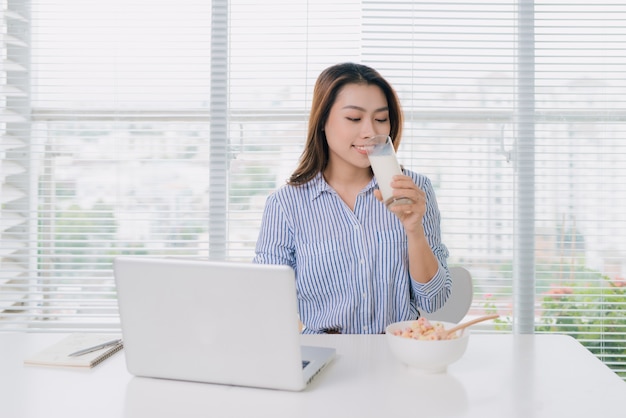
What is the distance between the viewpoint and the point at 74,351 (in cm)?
143

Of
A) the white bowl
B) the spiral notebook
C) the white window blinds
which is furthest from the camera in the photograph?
the white window blinds

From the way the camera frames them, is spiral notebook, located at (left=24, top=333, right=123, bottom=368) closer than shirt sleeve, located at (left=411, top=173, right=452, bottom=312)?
Yes

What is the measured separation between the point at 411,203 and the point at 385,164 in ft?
0.39

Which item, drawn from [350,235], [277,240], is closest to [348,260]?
[350,235]

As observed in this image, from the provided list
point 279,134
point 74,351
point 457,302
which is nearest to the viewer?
point 74,351

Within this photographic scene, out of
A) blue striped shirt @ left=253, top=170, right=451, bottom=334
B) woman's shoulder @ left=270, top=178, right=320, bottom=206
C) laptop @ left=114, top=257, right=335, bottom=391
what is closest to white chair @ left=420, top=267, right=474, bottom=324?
blue striped shirt @ left=253, top=170, right=451, bottom=334

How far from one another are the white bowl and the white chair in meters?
0.75

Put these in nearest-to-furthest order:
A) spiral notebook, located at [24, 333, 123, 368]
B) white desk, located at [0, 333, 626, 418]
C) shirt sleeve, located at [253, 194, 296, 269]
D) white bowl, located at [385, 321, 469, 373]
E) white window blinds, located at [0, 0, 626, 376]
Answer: white desk, located at [0, 333, 626, 418], white bowl, located at [385, 321, 469, 373], spiral notebook, located at [24, 333, 123, 368], shirt sleeve, located at [253, 194, 296, 269], white window blinds, located at [0, 0, 626, 376]

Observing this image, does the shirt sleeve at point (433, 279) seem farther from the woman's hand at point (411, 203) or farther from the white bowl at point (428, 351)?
the white bowl at point (428, 351)

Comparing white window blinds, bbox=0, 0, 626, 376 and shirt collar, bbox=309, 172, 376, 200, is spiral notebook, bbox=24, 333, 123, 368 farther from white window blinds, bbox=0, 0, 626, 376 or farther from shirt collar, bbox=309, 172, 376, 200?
white window blinds, bbox=0, 0, 626, 376

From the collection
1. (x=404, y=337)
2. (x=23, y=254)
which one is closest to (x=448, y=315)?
(x=404, y=337)

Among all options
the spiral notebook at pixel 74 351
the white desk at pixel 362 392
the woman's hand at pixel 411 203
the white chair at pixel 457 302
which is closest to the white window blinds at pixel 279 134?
the white chair at pixel 457 302

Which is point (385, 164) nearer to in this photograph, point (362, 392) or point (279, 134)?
point (362, 392)

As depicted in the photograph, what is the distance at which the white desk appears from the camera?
108 centimetres
